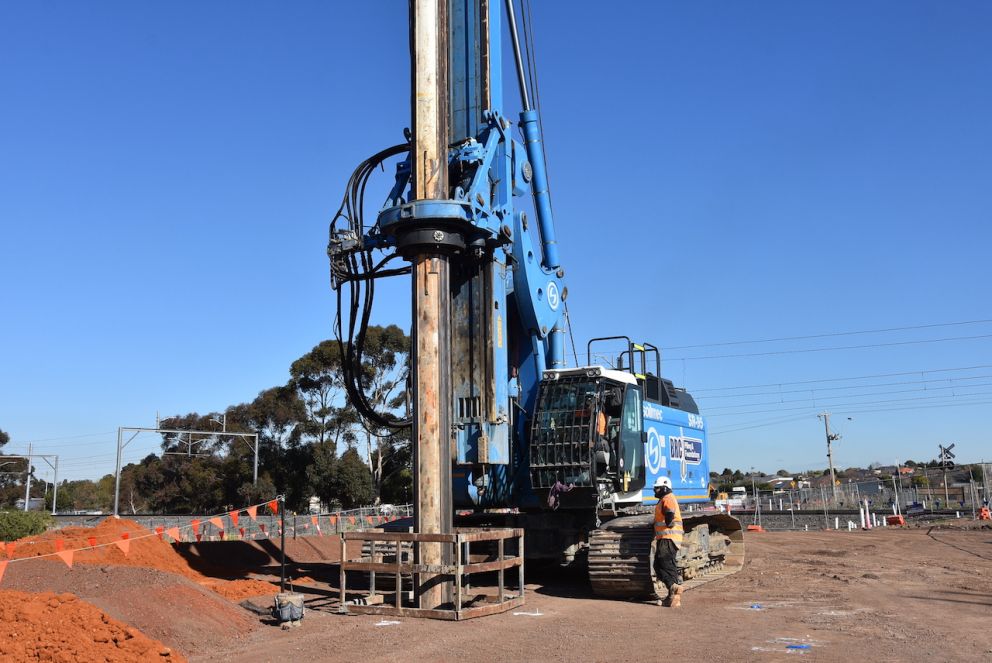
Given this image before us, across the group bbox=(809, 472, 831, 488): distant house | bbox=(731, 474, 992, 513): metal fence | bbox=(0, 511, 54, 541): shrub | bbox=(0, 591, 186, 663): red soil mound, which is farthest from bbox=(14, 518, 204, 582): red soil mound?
bbox=(809, 472, 831, 488): distant house

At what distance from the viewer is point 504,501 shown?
1426cm

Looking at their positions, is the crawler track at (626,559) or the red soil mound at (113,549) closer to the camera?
the crawler track at (626,559)

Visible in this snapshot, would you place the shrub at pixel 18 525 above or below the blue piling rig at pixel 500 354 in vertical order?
below

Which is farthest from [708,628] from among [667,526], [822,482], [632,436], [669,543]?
[822,482]

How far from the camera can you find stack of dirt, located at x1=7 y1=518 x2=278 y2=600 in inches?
534

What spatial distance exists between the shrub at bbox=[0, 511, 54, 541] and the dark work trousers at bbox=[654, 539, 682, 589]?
617 inches

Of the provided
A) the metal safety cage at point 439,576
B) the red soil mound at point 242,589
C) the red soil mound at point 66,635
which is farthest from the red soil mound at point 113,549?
the red soil mound at point 66,635

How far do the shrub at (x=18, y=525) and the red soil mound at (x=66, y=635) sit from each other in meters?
12.8

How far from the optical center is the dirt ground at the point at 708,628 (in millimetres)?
8859

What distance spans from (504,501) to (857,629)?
587 centimetres

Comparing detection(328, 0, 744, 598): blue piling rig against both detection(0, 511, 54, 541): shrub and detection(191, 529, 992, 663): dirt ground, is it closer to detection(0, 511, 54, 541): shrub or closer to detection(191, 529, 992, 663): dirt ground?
detection(191, 529, 992, 663): dirt ground

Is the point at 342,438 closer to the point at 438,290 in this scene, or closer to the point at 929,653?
the point at 438,290

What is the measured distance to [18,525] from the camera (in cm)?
2056

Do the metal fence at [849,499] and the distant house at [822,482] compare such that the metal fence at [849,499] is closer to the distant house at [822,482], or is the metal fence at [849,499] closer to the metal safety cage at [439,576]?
the distant house at [822,482]
